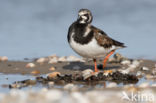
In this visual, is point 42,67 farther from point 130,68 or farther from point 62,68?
point 130,68

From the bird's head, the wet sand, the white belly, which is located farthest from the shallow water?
the bird's head

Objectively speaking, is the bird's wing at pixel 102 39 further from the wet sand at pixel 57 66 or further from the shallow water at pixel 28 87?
the shallow water at pixel 28 87

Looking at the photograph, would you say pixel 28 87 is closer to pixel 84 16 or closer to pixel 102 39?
pixel 102 39

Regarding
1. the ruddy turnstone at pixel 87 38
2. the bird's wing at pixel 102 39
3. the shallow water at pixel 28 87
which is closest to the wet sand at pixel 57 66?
the shallow water at pixel 28 87

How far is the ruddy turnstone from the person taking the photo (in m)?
11.6

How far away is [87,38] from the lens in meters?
11.6

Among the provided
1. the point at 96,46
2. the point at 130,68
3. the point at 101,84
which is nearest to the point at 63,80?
the point at 101,84

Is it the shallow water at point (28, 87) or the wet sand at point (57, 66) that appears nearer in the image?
the shallow water at point (28, 87)

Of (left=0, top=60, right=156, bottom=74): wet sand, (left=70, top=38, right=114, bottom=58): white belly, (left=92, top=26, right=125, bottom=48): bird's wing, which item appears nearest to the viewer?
(left=70, top=38, right=114, bottom=58): white belly

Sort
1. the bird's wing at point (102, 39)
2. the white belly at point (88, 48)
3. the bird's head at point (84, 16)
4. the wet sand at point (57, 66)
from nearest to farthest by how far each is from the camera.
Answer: the white belly at point (88, 48) → the bird's wing at point (102, 39) → the bird's head at point (84, 16) → the wet sand at point (57, 66)

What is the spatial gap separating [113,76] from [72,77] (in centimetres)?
118

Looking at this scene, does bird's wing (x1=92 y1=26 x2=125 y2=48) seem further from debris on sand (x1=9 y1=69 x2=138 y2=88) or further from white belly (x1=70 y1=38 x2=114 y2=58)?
debris on sand (x1=9 y1=69 x2=138 y2=88)

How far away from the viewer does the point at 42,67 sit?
13.9 meters

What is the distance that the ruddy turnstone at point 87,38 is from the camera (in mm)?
11586
